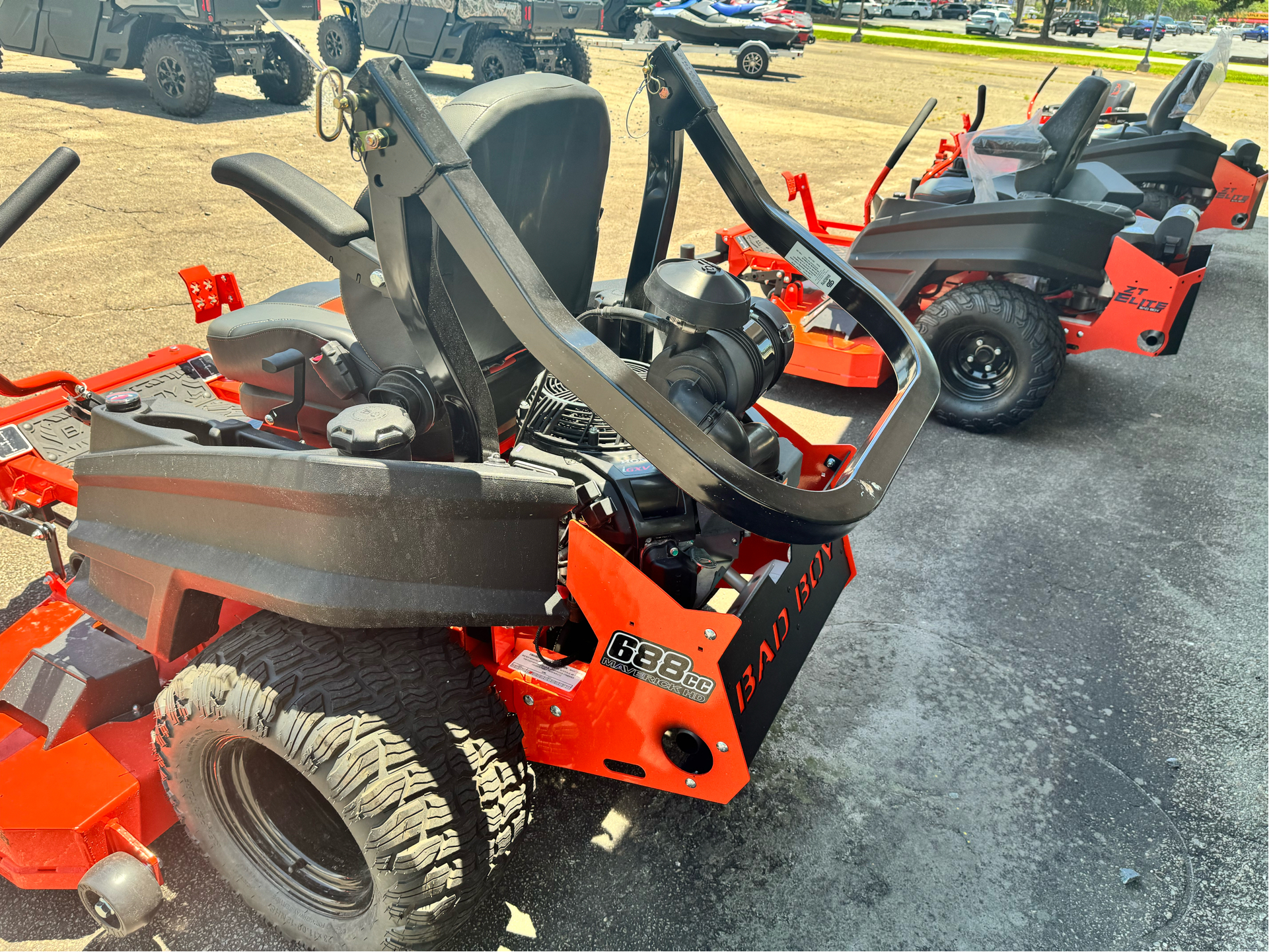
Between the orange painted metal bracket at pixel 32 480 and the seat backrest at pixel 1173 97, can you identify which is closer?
the orange painted metal bracket at pixel 32 480

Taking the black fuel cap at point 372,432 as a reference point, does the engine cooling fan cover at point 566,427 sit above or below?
below

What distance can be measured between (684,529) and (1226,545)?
2.96m

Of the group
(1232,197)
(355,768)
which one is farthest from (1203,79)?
(355,768)

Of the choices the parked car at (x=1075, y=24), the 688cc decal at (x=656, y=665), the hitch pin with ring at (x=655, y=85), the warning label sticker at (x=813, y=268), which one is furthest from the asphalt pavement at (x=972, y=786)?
the parked car at (x=1075, y=24)

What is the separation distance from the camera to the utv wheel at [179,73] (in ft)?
31.3

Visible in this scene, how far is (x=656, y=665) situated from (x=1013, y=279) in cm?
391

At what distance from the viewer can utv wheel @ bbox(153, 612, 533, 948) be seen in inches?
67.2

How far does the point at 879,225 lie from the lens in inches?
195

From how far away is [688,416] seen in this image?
75.4 inches

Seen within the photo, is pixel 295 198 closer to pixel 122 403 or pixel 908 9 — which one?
pixel 122 403

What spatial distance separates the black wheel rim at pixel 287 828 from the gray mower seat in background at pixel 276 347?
0.99m

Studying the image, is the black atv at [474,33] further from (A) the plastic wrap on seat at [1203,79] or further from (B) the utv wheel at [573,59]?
(A) the plastic wrap on seat at [1203,79]

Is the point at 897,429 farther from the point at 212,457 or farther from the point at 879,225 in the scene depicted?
the point at 879,225

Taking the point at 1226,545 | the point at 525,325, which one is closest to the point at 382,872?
the point at 525,325
